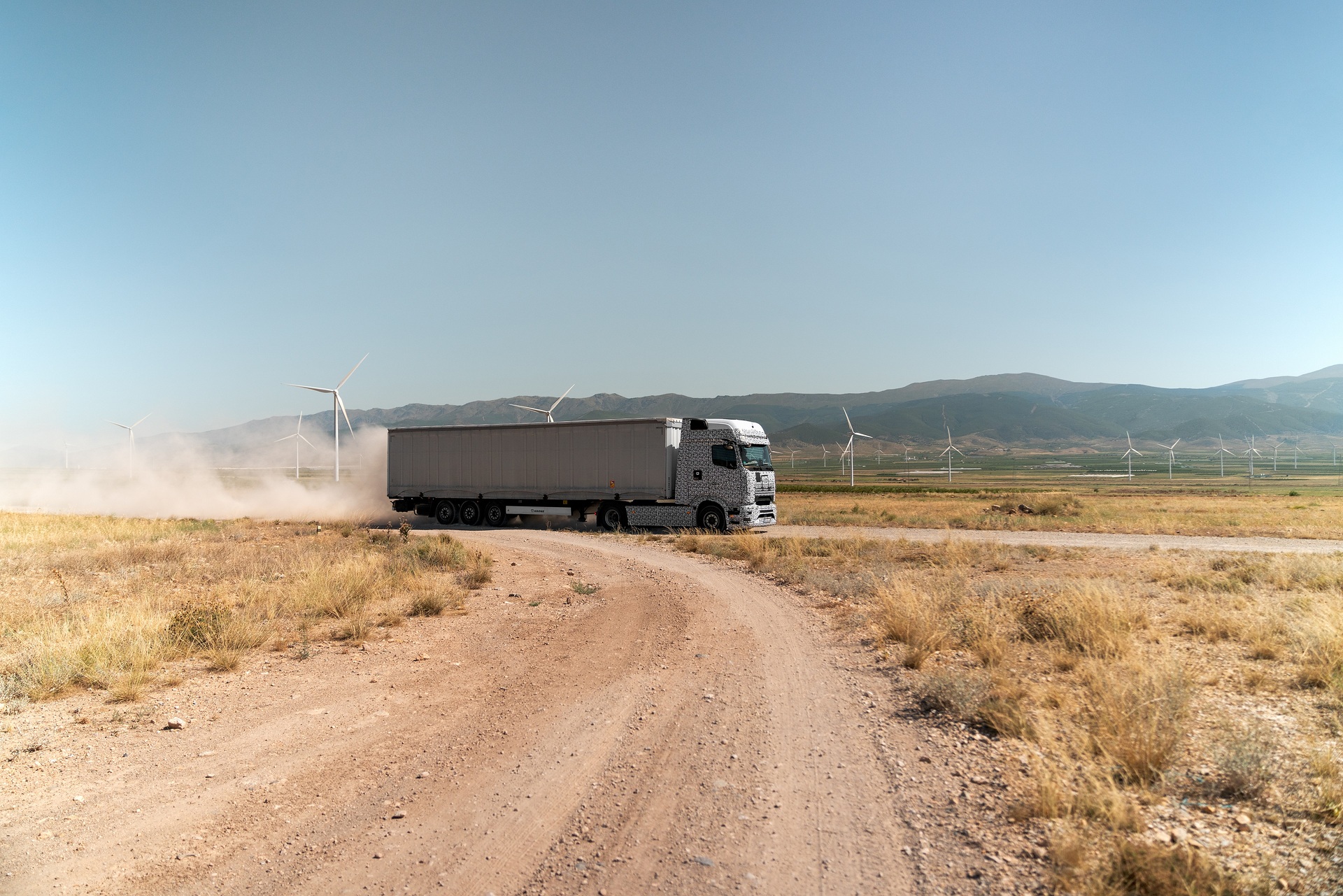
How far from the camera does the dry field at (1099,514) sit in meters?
29.2

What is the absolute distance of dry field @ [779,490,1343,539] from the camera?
29188 mm

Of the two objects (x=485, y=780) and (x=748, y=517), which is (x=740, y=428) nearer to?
(x=748, y=517)

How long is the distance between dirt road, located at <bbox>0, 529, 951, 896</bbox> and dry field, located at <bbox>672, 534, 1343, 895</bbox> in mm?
731

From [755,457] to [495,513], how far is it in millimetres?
11818

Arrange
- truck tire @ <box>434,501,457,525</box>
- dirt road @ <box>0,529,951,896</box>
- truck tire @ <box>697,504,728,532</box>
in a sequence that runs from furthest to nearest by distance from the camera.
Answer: truck tire @ <box>434,501,457,525</box> < truck tire @ <box>697,504,728,532</box> < dirt road @ <box>0,529,951,896</box>

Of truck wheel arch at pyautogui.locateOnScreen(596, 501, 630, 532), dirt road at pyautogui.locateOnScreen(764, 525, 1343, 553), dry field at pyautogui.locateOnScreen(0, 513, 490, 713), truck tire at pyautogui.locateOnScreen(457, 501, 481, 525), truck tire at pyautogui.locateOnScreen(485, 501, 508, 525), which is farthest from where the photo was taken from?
truck tire at pyautogui.locateOnScreen(457, 501, 481, 525)

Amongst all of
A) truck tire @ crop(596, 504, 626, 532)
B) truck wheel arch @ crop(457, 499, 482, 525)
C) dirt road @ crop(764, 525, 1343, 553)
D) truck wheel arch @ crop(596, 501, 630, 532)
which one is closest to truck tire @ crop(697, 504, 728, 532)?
dirt road @ crop(764, 525, 1343, 553)

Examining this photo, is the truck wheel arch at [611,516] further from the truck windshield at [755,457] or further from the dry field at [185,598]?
the dry field at [185,598]

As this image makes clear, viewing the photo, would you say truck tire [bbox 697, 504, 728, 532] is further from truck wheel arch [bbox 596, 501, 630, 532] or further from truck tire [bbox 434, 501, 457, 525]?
truck tire [bbox 434, 501, 457, 525]

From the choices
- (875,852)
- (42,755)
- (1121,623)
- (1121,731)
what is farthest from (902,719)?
(42,755)

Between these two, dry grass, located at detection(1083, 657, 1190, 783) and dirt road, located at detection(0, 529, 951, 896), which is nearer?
dirt road, located at detection(0, 529, 951, 896)

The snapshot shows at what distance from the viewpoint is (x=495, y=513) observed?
31562 millimetres

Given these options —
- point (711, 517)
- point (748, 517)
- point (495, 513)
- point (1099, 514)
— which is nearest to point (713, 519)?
point (711, 517)

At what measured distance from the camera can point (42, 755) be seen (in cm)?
618
